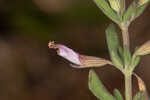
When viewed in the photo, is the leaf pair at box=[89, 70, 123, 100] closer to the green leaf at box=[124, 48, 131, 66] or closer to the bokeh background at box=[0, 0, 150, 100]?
the green leaf at box=[124, 48, 131, 66]

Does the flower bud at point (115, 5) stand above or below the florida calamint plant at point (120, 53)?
above

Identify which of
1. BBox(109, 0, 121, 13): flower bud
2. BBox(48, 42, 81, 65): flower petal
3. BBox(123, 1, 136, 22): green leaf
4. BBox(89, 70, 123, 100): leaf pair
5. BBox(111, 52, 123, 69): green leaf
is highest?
BBox(109, 0, 121, 13): flower bud

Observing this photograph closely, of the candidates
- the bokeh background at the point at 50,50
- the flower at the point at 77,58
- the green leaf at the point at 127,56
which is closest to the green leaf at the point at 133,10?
the green leaf at the point at 127,56

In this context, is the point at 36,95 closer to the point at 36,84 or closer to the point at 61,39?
the point at 36,84

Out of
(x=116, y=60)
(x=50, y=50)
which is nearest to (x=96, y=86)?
(x=116, y=60)

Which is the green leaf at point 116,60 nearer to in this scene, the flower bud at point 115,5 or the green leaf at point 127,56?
the green leaf at point 127,56

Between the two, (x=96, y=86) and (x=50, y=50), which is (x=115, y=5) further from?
(x=50, y=50)

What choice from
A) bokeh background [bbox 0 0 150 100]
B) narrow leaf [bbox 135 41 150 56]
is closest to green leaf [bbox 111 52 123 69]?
narrow leaf [bbox 135 41 150 56]

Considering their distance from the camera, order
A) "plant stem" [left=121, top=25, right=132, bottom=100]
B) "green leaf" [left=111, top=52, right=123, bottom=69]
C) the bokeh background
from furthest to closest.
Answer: the bokeh background
"green leaf" [left=111, top=52, right=123, bottom=69]
"plant stem" [left=121, top=25, right=132, bottom=100]
